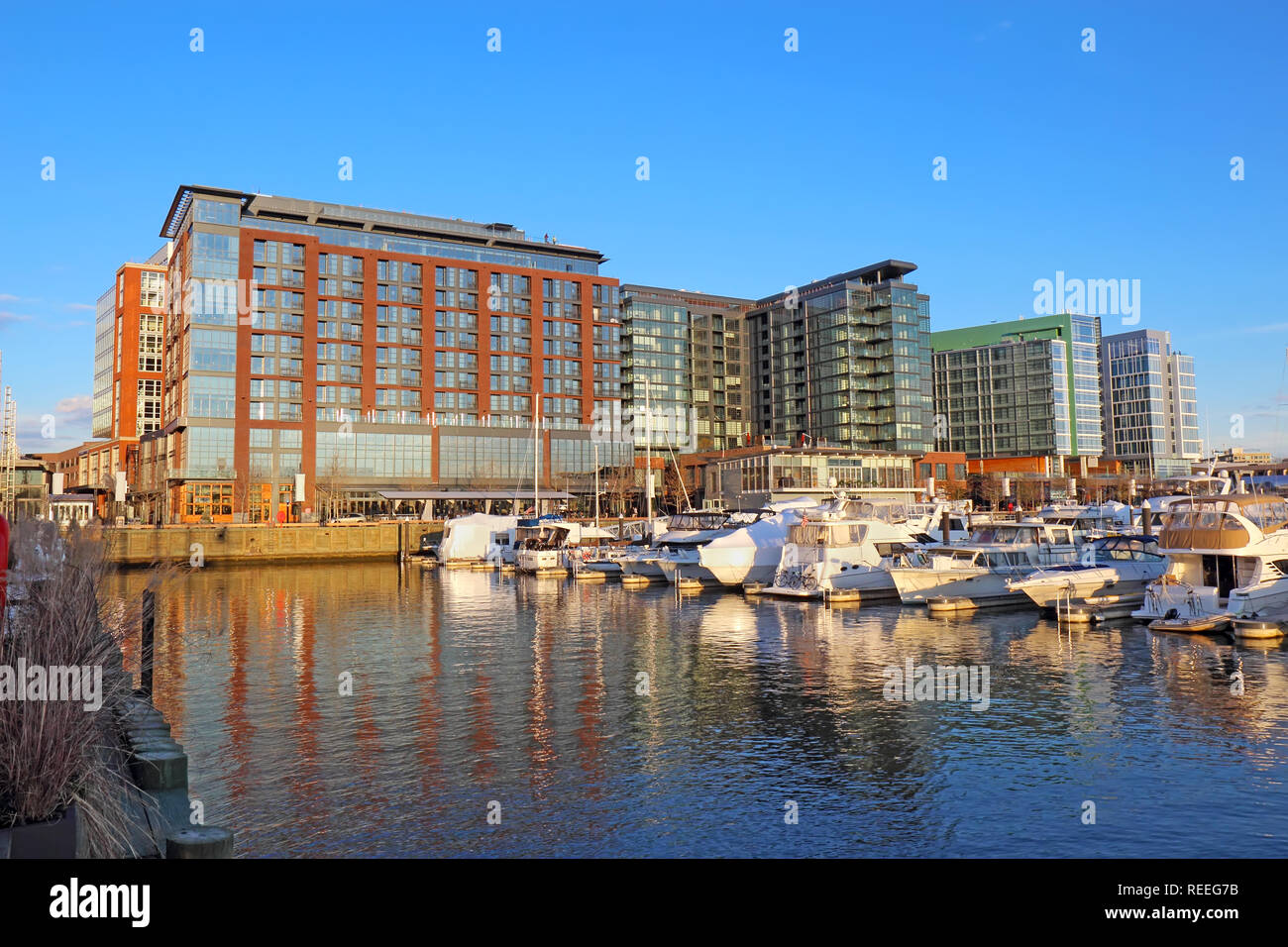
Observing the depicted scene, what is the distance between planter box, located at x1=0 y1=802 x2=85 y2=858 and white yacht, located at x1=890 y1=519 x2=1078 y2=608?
36939 millimetres

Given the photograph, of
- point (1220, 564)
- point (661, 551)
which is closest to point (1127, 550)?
point (1220, 564)

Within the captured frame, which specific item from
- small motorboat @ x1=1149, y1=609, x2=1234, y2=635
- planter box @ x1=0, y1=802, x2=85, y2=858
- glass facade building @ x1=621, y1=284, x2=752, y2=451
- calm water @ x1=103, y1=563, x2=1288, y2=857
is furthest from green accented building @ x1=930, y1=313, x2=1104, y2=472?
planter box @ x1=0, y1=802, x2=85, y2=858

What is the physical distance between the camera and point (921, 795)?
1531cm

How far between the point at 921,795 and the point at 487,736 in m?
9.37

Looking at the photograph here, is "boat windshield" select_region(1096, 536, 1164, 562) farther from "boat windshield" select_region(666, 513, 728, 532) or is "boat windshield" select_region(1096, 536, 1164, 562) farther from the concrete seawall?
the concrete seawall

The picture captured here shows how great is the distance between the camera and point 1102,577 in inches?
1526

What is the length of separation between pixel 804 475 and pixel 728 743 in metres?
87.6

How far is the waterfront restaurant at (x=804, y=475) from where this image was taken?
104 metres

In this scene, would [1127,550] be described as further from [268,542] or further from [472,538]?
[268,542]

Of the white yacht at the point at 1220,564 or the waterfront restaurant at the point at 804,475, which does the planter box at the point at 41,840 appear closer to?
the white yacht at the point at 1220,564

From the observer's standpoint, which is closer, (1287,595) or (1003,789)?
(1003,789)

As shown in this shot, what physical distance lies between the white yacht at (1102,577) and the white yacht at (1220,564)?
3.11 m
